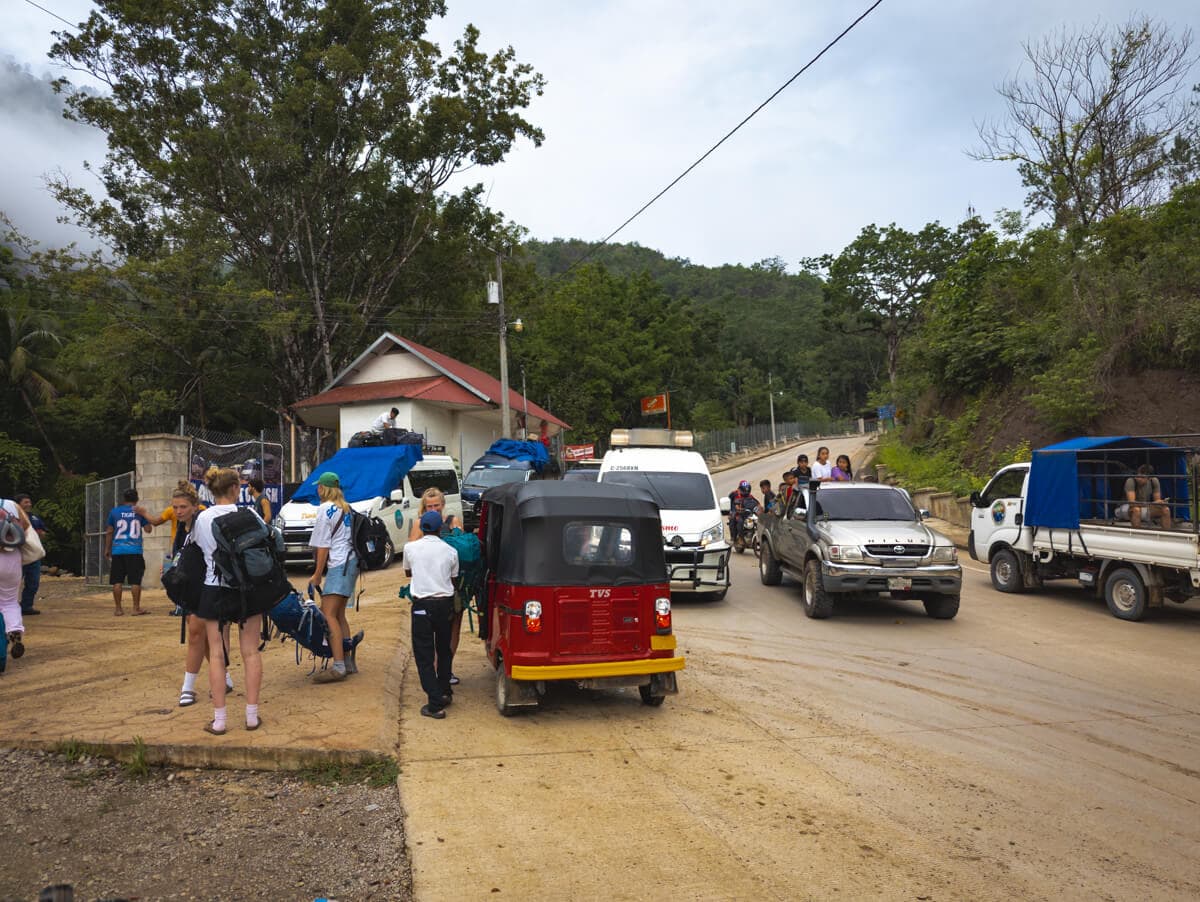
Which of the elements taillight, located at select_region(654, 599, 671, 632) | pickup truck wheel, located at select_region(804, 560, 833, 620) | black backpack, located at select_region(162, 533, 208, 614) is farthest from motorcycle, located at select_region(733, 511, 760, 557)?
black backpack, located at select_region(162, 533, 208, 614)

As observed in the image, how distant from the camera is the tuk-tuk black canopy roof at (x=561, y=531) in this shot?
23.3 ft

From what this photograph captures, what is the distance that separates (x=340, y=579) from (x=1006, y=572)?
1098 cm

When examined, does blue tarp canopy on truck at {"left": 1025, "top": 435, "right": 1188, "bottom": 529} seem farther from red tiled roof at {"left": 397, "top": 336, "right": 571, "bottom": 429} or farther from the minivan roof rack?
red tiled roof at {"left": 397, "top": 336, "right": 571, "bottom": 429}

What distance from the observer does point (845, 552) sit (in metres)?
11.4

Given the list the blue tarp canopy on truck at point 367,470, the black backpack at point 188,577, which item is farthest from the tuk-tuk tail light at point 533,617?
the blue tarp canopy on truck at point 367,470

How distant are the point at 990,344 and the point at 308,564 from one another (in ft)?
71.6

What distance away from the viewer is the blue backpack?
7.29m

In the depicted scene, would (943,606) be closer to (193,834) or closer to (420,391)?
(193,834)

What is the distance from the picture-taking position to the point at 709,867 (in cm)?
445

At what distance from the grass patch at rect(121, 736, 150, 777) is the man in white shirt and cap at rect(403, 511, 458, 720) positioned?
200cm

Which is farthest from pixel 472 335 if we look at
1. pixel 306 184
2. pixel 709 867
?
pixel 709 867

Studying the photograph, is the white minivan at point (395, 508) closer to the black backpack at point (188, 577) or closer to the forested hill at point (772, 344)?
the black backpack at point (188, 577)

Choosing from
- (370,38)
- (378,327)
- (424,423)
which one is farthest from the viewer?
(378,327)

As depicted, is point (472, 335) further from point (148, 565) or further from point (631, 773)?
point (631, 773)
